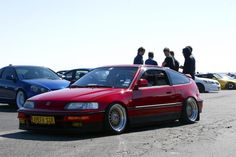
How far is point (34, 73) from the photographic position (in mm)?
15602

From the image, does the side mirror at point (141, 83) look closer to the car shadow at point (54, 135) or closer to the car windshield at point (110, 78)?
the car windshield at point (110, 78)

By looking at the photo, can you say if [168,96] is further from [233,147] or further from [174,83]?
[233,147]

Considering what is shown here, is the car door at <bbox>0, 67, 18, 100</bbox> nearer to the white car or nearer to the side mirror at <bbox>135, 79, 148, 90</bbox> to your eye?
the side mirror at <bbox>135, 79, 148, 90</bbox>

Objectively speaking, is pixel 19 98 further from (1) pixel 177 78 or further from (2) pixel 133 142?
(2) pixel 133 142

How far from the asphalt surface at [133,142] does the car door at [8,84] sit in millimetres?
4710

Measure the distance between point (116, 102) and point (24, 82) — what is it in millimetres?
6401

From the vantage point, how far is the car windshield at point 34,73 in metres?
15.4

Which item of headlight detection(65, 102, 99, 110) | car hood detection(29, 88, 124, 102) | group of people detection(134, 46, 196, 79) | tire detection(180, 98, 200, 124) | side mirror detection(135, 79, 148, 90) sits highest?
group of people detection(134, 46, 196, 79)

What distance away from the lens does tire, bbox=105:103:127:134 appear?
8986mm

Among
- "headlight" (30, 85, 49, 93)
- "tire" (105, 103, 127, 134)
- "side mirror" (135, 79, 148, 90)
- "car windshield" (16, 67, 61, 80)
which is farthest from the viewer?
"car windshield" (16, 67, 61, 80)

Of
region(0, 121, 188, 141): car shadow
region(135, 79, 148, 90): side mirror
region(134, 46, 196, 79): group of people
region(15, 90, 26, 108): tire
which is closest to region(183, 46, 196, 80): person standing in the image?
A: region(134, 46, 196, 79): group of people

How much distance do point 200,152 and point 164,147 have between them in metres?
0.62

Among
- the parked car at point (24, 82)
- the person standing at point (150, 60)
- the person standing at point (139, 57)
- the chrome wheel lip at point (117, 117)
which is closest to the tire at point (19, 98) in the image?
the parked car at point (24, 82)

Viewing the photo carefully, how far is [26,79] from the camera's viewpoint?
15250mm
